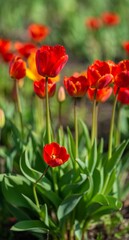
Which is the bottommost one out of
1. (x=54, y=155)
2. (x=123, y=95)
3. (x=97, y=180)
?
(x=97, y=180)

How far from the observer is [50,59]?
2236 millimetres

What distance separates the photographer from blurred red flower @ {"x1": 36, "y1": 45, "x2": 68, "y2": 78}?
223 cm

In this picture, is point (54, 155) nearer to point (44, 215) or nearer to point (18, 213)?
point (44, 215)

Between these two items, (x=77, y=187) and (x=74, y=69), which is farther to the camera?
(x=74, y=69)

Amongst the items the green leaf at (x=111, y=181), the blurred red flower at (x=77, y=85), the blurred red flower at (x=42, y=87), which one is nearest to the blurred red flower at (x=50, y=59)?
the blurred red flower at (x=77, y=85)

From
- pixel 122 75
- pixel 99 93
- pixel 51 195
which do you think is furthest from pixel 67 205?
pixel 122 75

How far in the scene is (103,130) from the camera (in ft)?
14.3

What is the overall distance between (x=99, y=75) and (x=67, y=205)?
A: 63 centimetres

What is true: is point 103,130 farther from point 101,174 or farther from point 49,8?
point 49,8

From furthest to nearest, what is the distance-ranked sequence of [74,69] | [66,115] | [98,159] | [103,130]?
1. [74,69]
2. [66,115]
3. [103,130]
4. [98,159]

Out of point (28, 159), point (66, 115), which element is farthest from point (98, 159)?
point (66, 115)

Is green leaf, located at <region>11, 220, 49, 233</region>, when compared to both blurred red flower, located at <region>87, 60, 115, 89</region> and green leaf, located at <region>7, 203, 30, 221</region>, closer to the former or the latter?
green leaf, located at <region>7, 203, 30, 221</region>

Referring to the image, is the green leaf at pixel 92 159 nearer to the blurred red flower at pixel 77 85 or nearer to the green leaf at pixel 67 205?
the green leaf at pixel 67 205

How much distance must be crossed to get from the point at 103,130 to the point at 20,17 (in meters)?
Answer: 3.23
